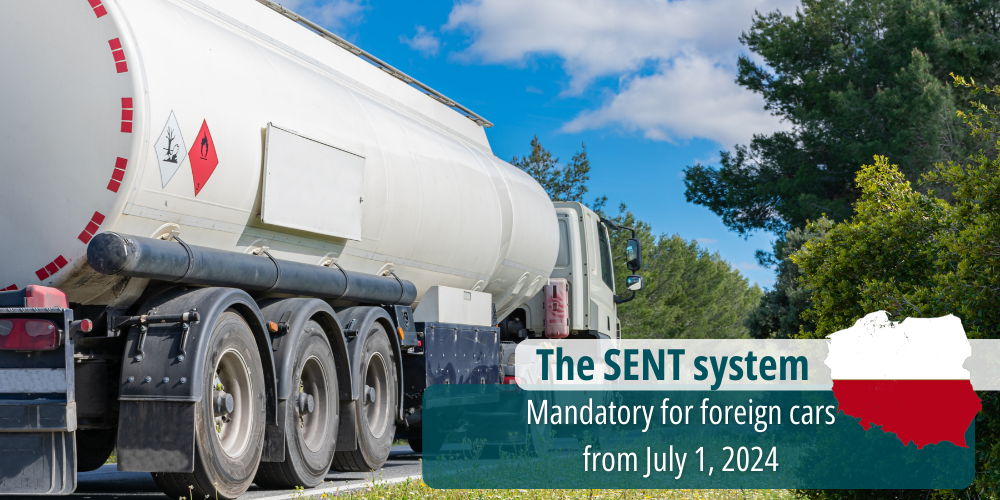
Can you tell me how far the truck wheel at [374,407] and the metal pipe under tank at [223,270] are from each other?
0.44 metres

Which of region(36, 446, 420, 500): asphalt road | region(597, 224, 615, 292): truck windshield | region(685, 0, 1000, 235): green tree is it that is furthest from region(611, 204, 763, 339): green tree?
region(36, 446, 420, 500): asphalt road

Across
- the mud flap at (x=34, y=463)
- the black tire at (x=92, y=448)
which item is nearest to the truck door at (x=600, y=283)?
the black tire at (x=92, y=448)

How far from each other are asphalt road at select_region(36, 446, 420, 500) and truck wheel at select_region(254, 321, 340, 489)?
123 mm

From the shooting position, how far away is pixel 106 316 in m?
5.56

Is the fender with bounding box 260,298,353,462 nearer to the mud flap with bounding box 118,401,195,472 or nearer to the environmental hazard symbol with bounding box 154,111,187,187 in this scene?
the mud flap with bounding box 118,401,195,472

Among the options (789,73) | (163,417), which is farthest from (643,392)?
(789,73)

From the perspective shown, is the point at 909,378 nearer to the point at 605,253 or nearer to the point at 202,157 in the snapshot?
the point at 202,157

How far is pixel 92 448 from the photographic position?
691cm

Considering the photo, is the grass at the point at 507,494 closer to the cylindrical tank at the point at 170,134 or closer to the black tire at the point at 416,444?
the cylindrical tank at the point at 170,134

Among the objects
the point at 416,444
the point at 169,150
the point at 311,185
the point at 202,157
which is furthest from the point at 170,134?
the point at 416,444

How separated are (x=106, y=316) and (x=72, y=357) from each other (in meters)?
0.54

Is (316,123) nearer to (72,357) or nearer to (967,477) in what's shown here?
(72,357)

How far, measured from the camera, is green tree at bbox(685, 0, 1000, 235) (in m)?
19.4

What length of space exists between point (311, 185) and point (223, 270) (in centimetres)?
126
